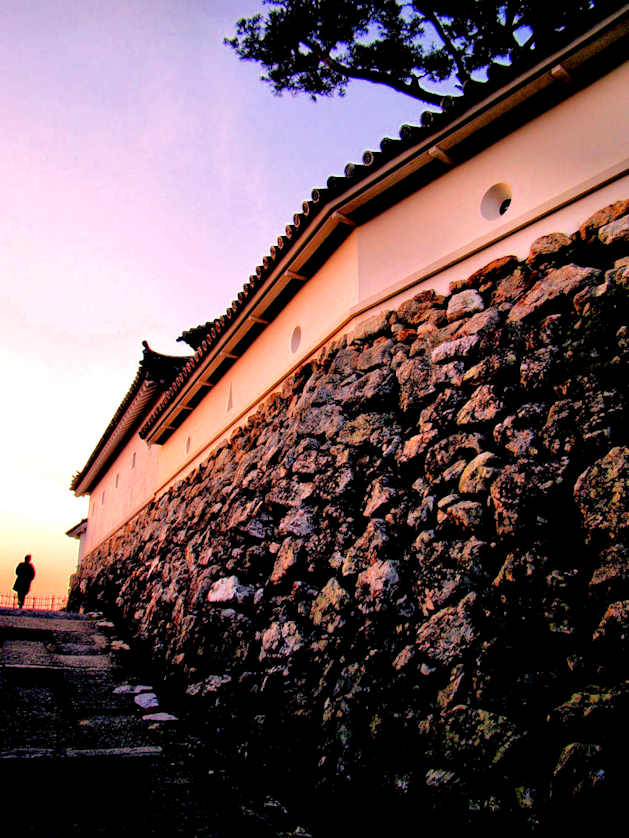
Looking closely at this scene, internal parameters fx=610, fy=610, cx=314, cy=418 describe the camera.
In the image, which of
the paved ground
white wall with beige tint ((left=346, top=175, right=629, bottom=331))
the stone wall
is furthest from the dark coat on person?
white wall with beige tint ((left=346, top=175, right=629, bottom=331))

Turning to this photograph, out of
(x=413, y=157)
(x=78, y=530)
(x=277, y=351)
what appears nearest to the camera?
(x=413, y=157)

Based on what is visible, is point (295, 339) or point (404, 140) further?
point (295, 339)

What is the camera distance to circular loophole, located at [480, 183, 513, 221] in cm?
521

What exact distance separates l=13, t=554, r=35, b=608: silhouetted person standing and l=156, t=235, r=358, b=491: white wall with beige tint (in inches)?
372

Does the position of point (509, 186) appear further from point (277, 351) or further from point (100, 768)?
point (100, 768)

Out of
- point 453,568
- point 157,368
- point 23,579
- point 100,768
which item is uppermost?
point 157,368

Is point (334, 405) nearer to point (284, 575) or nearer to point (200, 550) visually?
point (284, 575)

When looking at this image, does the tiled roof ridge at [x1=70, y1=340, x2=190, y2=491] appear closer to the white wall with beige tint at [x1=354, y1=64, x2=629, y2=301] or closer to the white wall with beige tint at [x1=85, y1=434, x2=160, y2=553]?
the white wall with beige tint at [x1=85, y1=434, x2=160, y2=553]

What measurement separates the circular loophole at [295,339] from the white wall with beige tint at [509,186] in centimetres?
155

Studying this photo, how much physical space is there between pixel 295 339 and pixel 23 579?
14.9m

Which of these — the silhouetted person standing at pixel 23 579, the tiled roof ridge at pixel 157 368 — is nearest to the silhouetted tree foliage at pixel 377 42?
the tiled roof ridge at pixel 157 368

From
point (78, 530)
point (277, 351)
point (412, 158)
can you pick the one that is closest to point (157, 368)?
point (277, 351)

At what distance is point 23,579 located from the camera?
18.4 m

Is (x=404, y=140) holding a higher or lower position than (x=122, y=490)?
higher
